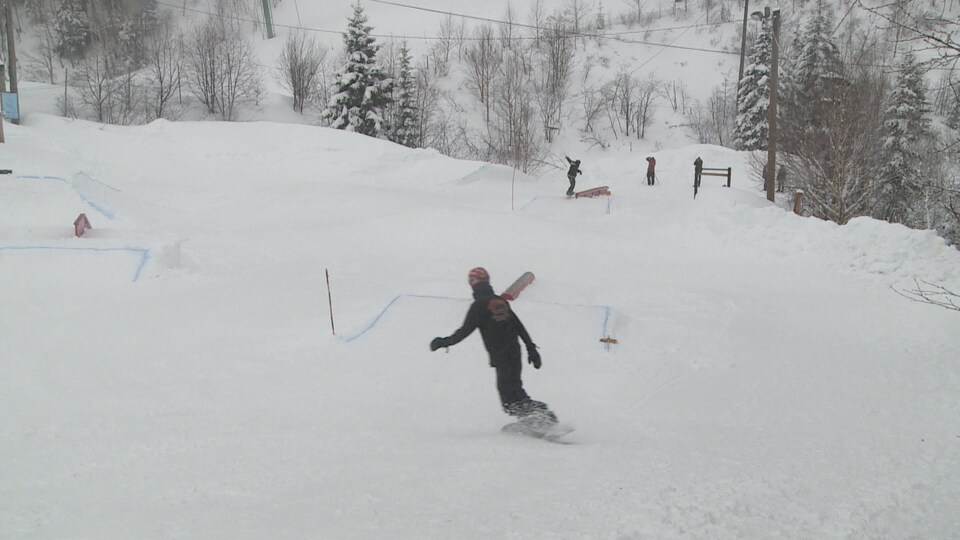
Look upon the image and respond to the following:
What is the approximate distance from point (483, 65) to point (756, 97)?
2572 cm

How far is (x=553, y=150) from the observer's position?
54500 millimetres

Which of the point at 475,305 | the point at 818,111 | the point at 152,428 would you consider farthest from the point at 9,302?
the point at 818,111

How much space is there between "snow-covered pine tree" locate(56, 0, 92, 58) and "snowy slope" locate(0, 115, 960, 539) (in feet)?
154

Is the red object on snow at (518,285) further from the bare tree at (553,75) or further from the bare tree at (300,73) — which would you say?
the bare tree at (553,75)

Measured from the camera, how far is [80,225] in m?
14.2

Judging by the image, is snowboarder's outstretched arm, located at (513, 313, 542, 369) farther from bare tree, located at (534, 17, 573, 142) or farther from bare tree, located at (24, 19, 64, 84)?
bare tree, located at (24, 19, 64, 84)

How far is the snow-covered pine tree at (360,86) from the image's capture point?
3803 cm

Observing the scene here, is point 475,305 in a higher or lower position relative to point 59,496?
higher

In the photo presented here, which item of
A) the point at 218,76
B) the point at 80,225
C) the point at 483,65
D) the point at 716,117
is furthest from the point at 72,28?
A: the point at 716,117

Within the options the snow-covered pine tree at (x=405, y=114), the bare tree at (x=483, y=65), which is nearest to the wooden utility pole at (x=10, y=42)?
the snow-covered pine tree at (x=405, y=114)

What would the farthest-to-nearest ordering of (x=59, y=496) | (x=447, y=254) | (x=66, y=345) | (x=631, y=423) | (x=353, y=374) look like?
1. (x=447, y=254)
2. (x=66, y=345)
3. (x=353, y=374)
4. (x=631, y=423)
5. (x=59, y=496)

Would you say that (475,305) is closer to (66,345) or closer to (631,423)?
(631,423)

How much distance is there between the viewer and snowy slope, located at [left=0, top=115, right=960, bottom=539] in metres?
4.02

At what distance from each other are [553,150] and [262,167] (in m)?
33.2
